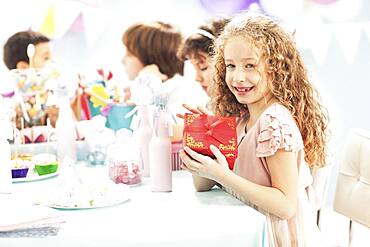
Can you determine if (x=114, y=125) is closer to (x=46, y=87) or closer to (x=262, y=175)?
(x=46, y=87)

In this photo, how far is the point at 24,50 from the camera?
297 centimetres

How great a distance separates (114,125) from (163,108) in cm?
60

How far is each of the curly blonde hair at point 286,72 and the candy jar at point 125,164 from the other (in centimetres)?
35

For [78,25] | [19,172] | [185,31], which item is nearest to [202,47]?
[185,31]

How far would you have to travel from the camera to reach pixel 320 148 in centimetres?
176

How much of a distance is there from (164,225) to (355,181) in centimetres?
76

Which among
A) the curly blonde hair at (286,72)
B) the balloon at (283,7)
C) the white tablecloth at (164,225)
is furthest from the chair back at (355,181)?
the balloon at (283,7)

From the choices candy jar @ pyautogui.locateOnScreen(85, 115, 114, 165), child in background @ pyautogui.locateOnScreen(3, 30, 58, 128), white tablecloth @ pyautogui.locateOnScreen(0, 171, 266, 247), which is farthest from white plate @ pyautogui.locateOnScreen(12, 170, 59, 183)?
child in background @ pyautogui.locateOnScreen(3, 30, 58, 128)

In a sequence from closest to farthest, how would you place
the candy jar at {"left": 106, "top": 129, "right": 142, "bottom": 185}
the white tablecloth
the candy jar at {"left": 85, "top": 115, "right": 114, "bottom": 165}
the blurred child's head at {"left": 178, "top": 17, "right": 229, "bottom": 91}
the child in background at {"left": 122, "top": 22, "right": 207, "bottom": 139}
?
1. the white tablecloth
2. the candy jar at {"left": 106, "top": 129, "right": 142, "bottom": 185}
3. the candy jar at {"left": 85, "top": 115, "right": 114, "bottom": 165}
4. the blurred child's head at {"left": 178, "top": 17, "right": 229, "bottom": 91}
5. the child in background at {"left": 122, "top": 22, "right": 207, "bottom": 139}

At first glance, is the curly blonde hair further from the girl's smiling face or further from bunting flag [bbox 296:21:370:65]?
bunting flag [bbox 296:21:370:65]

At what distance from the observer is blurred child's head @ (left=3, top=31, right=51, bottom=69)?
2943 millimetres

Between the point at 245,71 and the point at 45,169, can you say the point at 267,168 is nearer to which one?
the point at 245,71

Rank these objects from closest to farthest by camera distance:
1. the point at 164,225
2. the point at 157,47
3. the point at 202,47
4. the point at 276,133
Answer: the point at 164,225, the point at 276,133, the point at 202,47, the point at 157,47

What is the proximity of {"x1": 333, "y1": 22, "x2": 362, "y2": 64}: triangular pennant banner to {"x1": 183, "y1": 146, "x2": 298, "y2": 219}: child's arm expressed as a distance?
1601 millimetres
